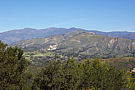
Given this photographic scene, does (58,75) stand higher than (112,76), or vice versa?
(58,75)

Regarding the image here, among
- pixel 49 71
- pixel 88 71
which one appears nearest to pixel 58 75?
pixel 49 71

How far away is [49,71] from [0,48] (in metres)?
Answer: 16.2

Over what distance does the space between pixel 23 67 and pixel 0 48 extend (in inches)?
347

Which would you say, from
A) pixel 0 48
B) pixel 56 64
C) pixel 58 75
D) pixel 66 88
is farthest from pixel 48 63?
pixel 0 48

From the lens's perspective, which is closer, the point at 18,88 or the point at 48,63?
the point at 18,88

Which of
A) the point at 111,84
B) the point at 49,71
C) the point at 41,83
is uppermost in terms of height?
the point at 49,71

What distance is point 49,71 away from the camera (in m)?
52.4

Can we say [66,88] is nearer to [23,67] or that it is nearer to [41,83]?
[41,83]

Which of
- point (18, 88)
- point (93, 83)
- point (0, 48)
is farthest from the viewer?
point (93, 83)

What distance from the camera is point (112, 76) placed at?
236ft

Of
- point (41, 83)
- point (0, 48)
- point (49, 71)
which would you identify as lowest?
point (41, 83)

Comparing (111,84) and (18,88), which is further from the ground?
(18,88)

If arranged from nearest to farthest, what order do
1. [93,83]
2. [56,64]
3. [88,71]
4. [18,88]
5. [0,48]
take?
[18,88], [0,48], [56,64], [93,83], [88,71]

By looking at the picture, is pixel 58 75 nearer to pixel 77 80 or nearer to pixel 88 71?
pixel 77 80
